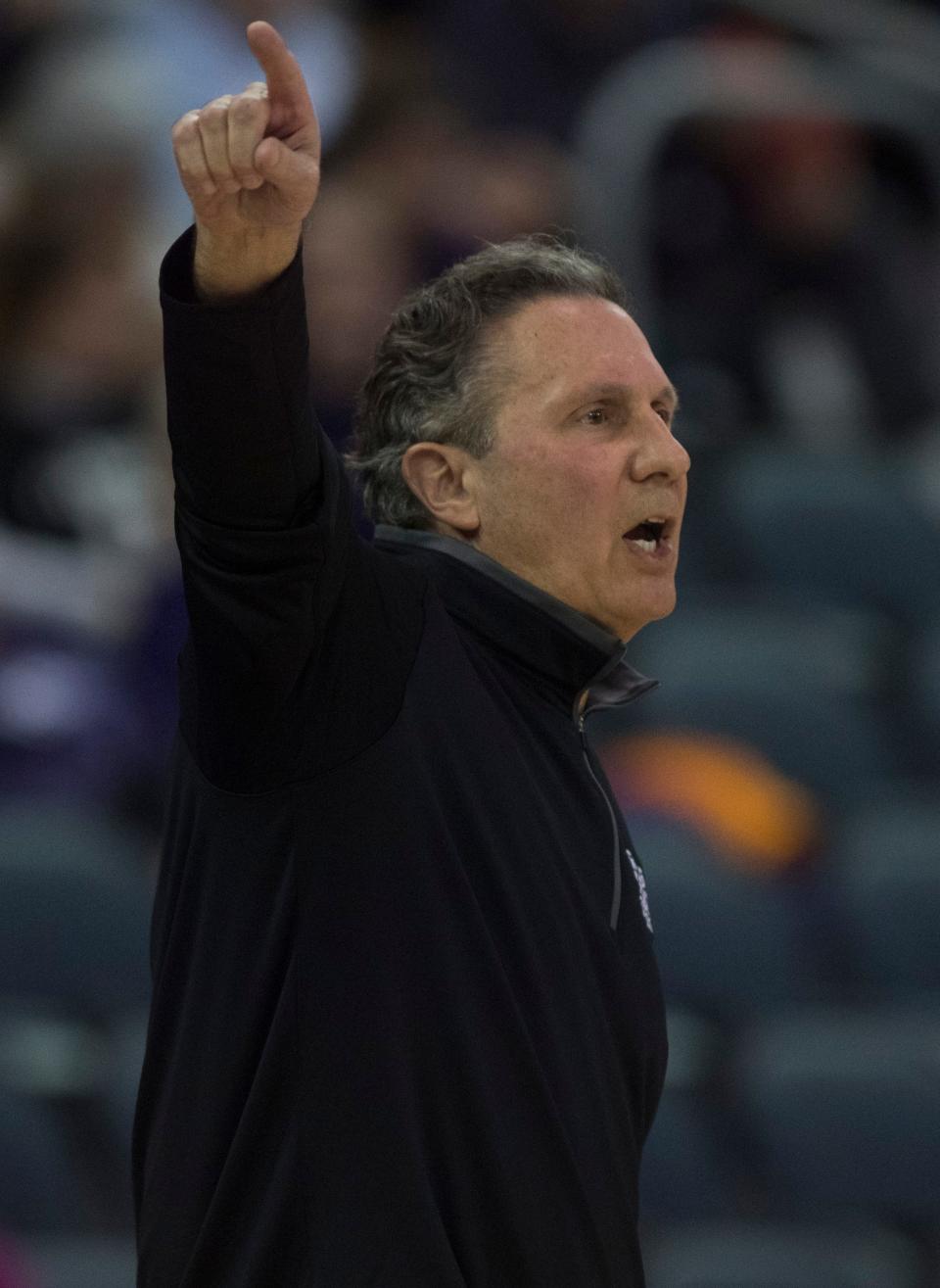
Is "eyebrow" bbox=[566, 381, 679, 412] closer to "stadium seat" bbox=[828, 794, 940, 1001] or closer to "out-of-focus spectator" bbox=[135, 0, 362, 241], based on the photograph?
"stadium seat" bbox=[828, 794, 940, 1001]

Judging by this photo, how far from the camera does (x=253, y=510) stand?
1.59 meters

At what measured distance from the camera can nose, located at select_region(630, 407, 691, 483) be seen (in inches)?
77.0

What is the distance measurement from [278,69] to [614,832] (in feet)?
2.57

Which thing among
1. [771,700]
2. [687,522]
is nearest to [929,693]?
[771,700]

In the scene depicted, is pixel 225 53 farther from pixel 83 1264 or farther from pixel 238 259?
pixel 238 259

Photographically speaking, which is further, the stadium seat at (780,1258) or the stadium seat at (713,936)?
the stadium seat at (713,936)

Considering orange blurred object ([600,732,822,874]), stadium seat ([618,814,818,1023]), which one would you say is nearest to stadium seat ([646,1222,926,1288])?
stadium seat ([618,814,818,1023])

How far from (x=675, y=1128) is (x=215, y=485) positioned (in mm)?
2271

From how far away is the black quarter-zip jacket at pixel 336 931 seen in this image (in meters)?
1.60

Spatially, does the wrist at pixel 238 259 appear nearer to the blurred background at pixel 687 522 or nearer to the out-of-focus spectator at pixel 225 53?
the blurred background at pixel 687 522

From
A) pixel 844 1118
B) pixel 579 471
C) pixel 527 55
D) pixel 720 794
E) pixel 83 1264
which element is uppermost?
pixel 527 55

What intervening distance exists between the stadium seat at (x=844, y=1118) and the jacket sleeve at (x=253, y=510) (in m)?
2.23

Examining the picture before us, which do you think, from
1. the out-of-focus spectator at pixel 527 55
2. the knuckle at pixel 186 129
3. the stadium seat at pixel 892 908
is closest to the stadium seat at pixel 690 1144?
the stadium seat at pixel 892 908

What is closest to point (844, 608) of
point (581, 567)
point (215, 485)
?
point (581, 567)
